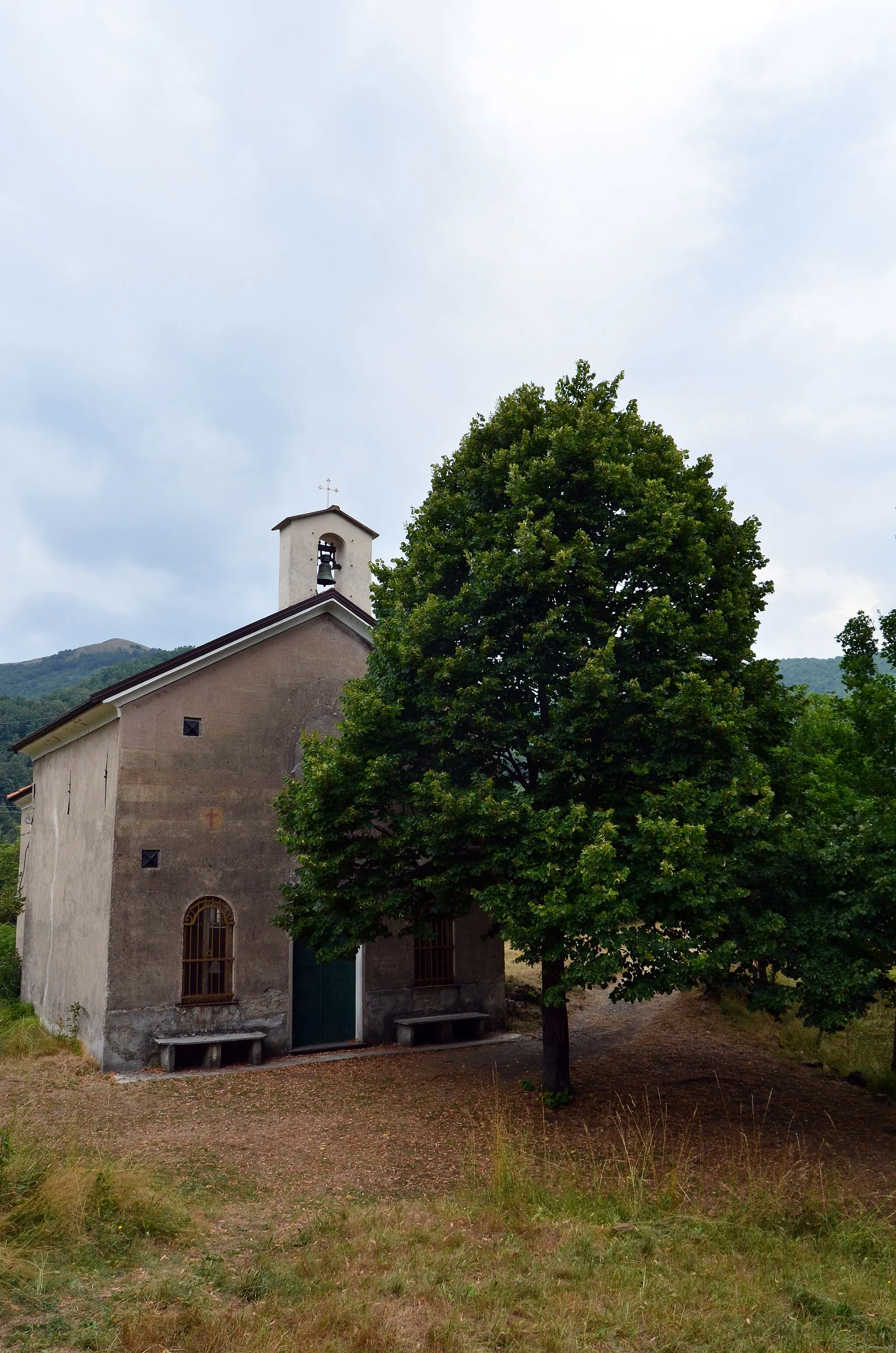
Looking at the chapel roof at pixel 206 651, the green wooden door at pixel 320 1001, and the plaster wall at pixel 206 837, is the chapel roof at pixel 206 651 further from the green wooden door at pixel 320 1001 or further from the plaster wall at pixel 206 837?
the green wooden door at pixel 320 1001

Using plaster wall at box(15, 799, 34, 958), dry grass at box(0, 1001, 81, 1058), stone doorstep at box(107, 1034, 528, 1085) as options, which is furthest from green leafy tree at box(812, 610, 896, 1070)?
plaster wall at box(15, 799, 34, 958)

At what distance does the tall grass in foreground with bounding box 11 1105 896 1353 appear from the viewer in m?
5.27

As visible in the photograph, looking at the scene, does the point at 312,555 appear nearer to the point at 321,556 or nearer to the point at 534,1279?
the point at 321,556

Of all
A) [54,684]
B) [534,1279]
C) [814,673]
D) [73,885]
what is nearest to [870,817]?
[534,1279]

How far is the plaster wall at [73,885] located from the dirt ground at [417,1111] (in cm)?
161

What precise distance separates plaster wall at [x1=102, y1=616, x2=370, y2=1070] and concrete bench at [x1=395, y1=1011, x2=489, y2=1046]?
2065 mm

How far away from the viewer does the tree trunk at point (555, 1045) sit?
11602mm

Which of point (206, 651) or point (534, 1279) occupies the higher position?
point (206, 651)

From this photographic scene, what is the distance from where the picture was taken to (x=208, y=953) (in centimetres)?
1409

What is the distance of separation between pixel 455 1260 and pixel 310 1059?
829 cm

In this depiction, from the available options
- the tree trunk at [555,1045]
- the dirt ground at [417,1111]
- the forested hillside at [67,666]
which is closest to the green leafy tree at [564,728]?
the tree trunk at [555,1045]

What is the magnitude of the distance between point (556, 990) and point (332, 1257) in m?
4.56

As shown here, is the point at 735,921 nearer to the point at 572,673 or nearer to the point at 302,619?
the point at 572,673

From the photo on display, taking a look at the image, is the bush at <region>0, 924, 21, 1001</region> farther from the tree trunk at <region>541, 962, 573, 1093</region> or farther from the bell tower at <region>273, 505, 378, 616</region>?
the tree trunk at <region>541, 962, 573, 1093</region>
